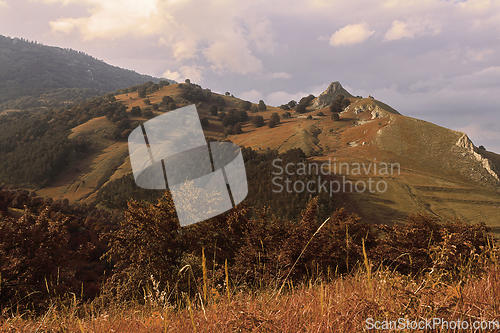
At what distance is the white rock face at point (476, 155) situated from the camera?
94.8ft

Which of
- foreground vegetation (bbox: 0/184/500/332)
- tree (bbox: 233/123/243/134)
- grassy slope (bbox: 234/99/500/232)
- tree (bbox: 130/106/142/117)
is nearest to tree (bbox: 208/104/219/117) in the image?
tree (bbox: 233/123/243/134)

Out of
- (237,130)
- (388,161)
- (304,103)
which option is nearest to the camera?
(388,161)

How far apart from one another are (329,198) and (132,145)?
63.6 feet

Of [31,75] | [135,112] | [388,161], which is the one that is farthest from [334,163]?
[31,75]

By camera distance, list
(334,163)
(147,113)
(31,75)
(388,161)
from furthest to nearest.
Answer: (31,75), (147,113), (388,161), (334,163)

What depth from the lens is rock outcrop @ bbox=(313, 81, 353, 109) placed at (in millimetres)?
81406

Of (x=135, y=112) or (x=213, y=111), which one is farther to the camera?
(x=213, y=111)

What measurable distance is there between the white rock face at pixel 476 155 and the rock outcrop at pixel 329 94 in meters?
49.8

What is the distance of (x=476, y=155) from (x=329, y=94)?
57.3m

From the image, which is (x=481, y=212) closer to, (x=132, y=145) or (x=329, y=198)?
(x=329, y=198)

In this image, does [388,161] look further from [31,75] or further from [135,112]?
[31,75]

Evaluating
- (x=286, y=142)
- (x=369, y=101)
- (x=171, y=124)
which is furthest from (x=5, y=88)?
(x=369, y=101)

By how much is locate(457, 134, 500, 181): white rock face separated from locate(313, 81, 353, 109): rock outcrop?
49.8 meters

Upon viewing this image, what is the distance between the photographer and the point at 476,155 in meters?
31.2
